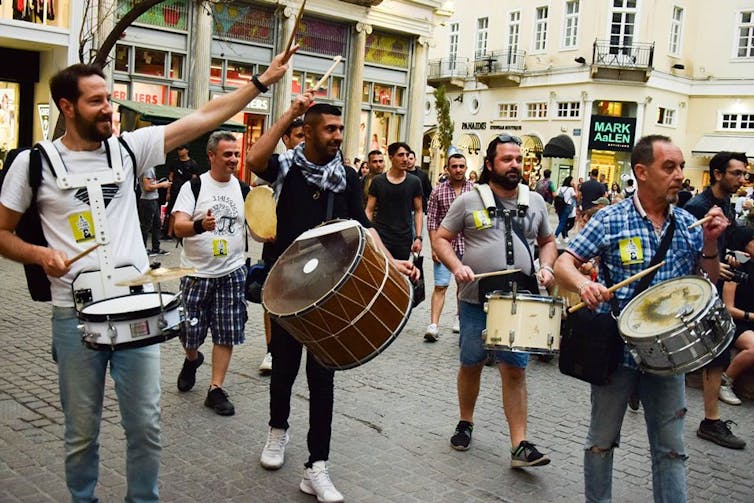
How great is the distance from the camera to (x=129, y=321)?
3338 mm

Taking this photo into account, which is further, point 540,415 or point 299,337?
point 540,415

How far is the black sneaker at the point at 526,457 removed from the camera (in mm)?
4871

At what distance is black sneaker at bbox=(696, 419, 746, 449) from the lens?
18.7ft

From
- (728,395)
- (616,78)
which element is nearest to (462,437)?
(728,395)

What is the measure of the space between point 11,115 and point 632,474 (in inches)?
706

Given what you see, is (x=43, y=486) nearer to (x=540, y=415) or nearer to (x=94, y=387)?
(x=94, y=387)

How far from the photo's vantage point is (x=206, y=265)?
5.98 m

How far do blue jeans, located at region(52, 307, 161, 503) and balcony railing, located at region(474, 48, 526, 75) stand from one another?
126 feet

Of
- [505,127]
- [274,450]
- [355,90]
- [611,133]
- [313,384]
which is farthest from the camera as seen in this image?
[505,127]

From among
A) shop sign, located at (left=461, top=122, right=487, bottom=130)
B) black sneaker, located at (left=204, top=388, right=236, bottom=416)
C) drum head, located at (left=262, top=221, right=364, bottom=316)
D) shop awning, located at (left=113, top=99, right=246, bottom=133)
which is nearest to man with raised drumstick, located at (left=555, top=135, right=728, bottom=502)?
drum head, located at (left=262, top=221, right=364, bottom=316)

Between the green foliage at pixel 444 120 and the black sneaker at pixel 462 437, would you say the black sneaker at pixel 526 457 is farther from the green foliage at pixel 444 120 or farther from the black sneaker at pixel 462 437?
the green foliage at pixel 444 120

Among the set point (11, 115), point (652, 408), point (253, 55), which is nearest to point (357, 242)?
point (652, 408)

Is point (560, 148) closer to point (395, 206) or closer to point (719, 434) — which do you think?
point (395, 206)

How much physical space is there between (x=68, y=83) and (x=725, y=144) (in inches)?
1565
